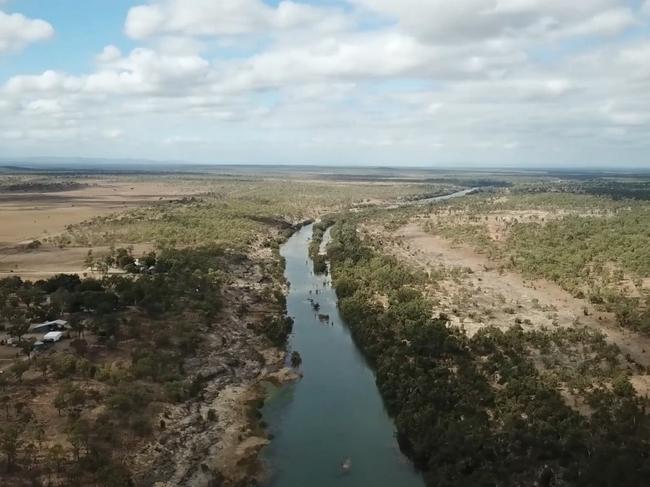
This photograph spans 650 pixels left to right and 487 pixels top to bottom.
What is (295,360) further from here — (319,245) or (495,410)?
(319,245)

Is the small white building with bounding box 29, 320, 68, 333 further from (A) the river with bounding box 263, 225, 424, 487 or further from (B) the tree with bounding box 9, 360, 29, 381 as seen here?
(A) the river with bounding box 263, 225, 424, 487

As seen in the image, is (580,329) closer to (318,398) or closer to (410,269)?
(318,398)

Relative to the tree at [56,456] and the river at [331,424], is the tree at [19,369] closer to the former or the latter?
the tree at [56,456]

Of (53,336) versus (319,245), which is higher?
(319,245)

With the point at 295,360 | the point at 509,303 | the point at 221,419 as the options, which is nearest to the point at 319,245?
the point at 509,303

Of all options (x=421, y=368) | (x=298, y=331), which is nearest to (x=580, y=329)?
(x=421, y=368)

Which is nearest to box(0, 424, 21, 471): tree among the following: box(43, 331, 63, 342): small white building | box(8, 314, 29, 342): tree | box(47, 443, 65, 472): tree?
box(47, 443, 65, 472): tree
